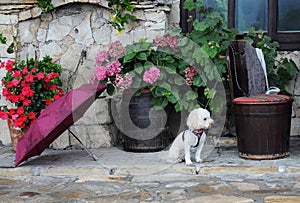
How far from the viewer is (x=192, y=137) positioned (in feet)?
14.9

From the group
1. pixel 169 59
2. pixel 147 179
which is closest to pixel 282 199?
Answer: pixel 147 179

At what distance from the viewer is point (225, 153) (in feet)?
16.4

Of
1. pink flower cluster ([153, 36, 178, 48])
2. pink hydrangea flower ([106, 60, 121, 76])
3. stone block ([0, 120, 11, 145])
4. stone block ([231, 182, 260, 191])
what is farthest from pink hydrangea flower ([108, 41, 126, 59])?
stone block ([231, 182, 260, 191])

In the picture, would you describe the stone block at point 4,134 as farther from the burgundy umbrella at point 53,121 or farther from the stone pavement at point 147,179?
the burgundy umbrella at point 53,121

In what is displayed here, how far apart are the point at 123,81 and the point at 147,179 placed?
98cm

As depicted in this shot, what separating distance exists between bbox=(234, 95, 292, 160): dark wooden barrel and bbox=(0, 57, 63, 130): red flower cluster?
167cm

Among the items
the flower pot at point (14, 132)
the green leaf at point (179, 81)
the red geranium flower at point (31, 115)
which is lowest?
the flower pot at point (14, 132)

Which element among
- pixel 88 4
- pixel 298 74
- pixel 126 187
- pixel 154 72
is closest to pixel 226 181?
pixel 126 187

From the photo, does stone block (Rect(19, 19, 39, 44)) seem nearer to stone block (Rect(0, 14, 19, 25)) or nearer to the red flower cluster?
stone block (Rect(0, 14, 19, 25))

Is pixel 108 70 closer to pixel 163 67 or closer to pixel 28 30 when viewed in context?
pixel 163 67

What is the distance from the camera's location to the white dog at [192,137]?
4438 millimetres

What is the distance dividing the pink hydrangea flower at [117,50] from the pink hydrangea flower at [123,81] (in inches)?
8.3

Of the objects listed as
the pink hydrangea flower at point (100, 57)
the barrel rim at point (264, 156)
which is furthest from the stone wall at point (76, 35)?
the barrel rim at point (264, 156)

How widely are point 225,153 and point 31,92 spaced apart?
179 cm
